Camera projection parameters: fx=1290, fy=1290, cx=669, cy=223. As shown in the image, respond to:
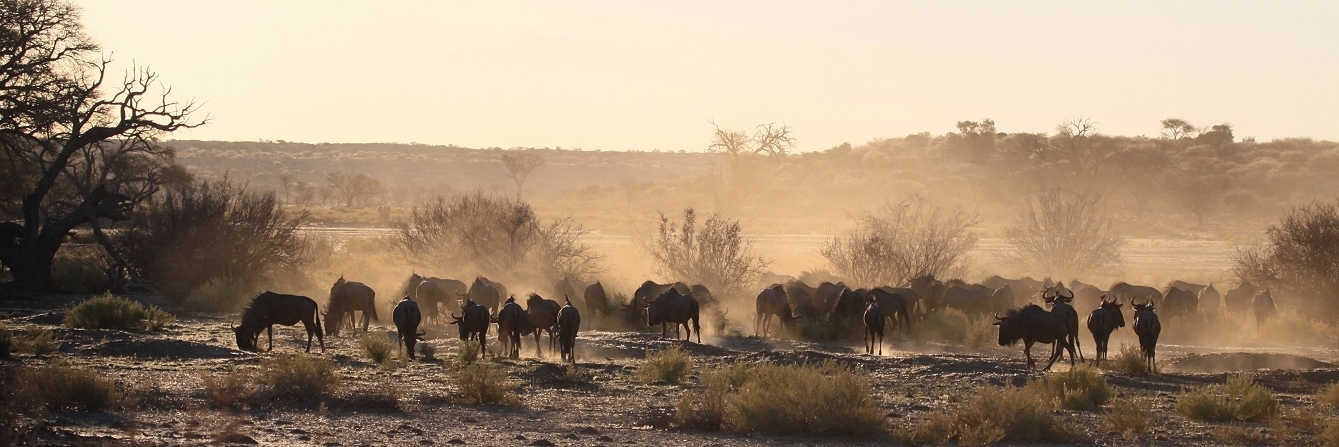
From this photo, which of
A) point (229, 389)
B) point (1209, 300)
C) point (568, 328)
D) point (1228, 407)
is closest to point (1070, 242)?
point (1209, 300)

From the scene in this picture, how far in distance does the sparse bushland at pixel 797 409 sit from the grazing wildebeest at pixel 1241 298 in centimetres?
1825

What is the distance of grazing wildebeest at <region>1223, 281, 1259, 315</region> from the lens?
29234 millimetres

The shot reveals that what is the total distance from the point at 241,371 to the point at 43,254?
17640 millimetres

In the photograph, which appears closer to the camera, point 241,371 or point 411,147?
point 241,371

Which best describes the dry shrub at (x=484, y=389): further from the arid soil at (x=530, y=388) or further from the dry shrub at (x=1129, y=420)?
the dry shrub at (x=1129, y=420)

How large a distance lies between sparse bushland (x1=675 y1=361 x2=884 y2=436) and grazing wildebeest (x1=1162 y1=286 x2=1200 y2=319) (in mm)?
15381

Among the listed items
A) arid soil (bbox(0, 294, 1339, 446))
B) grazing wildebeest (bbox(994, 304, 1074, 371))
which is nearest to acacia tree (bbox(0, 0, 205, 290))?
arid soil (bbox(0, 294, 1339, 446))

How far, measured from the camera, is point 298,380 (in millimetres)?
15188

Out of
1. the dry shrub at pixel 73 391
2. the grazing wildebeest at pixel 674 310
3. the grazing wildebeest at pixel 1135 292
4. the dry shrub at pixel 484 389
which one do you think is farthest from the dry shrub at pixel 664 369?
the grazing wildebeest at pixel 1135 292

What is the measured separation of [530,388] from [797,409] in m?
4.54

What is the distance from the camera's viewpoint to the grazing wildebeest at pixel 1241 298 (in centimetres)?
Answer: 2923

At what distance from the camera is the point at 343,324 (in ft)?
86.9

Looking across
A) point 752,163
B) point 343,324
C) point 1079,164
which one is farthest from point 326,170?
point 343,324

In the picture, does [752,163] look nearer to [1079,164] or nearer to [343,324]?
[1079,164]
